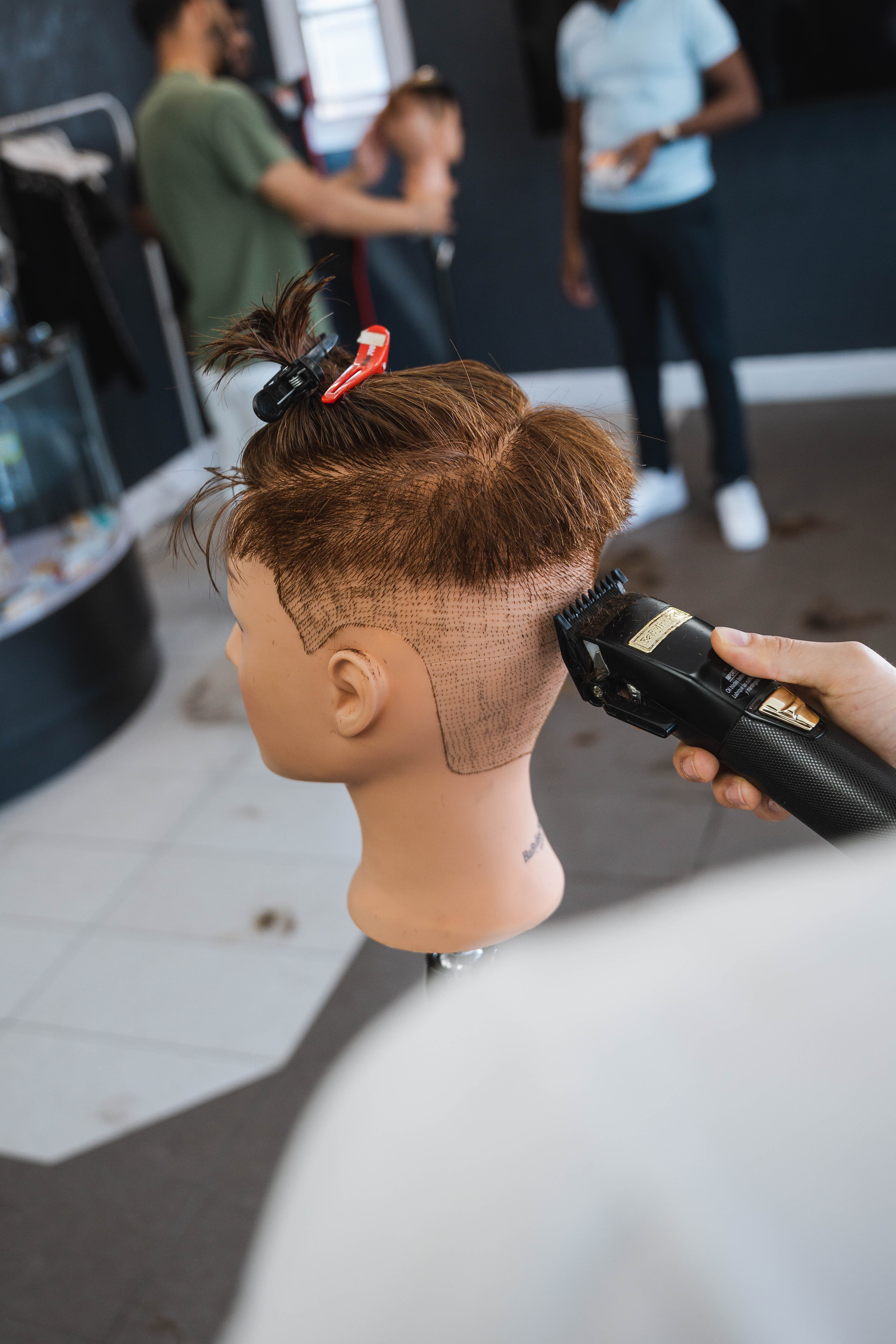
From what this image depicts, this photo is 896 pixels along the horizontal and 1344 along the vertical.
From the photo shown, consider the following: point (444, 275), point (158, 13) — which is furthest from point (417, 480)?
point (444, 275)

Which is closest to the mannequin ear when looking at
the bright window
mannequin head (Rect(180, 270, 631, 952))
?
mannequin head (Rect(180, 270, 631, 952))

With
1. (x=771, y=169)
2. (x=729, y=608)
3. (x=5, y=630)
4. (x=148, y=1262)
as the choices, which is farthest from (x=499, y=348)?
(x=148, y=1262)

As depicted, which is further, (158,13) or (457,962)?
(158,13)

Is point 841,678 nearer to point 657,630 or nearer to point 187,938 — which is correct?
point 657,630

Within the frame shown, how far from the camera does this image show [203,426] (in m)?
4.39

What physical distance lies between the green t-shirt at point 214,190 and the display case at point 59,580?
40 centimetres

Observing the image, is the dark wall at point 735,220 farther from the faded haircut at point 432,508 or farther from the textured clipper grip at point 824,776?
the textured clipper grip at point 824,776

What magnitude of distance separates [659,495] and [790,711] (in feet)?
9.02

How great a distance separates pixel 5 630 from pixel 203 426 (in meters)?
2.10

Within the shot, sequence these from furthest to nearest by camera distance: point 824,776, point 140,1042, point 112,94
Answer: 1. point 112,94
2. point 140,1042
3. point 824,776

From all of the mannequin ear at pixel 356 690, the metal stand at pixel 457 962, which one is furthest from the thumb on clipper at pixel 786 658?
the metal stand at pixel 457 962

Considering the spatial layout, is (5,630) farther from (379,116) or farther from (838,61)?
(838,61)

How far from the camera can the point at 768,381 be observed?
4.12 m

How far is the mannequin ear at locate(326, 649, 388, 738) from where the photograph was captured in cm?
80
